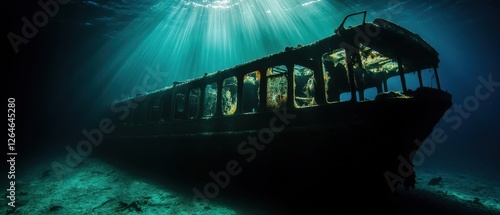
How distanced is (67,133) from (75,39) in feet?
23.1

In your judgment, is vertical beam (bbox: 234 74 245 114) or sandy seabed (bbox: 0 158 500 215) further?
vertical beam (bbox: 234 74 245 114)

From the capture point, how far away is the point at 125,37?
1969 cm

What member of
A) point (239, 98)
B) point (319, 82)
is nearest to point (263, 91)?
point (239, 98)

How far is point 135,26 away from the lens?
18.6m

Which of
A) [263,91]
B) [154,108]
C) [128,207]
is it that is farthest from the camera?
[154,108]

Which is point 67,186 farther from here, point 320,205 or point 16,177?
point 320,205

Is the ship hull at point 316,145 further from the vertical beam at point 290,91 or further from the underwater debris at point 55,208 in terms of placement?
the underwater debris at point 55,208

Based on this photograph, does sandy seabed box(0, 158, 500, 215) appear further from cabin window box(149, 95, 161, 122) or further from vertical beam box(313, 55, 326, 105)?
cabin window box(149, 95, 161, 122)

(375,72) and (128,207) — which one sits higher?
(375,72)

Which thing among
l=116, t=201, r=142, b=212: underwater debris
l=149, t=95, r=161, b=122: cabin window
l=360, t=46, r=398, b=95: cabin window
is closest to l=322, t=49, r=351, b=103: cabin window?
l=360, t=46, r=398, b=95: cabin window

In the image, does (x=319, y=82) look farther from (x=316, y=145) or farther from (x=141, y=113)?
(x=141, y=113)

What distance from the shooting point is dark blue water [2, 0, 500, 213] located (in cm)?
1501

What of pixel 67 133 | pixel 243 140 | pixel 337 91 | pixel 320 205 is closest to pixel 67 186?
pixel 243 140

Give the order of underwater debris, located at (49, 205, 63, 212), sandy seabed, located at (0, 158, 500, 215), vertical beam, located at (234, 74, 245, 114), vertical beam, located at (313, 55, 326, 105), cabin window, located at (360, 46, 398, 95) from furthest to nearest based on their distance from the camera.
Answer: cabin window, located at (360, 46, 398, 95), vertical beam, located at (234, 74, 245, 114), underwater debris, located at (49, 205, 63, 212), sandy seabed, located at (0, 158, 500, 215), vertical beam, located at (313, 55, 326, 105)
